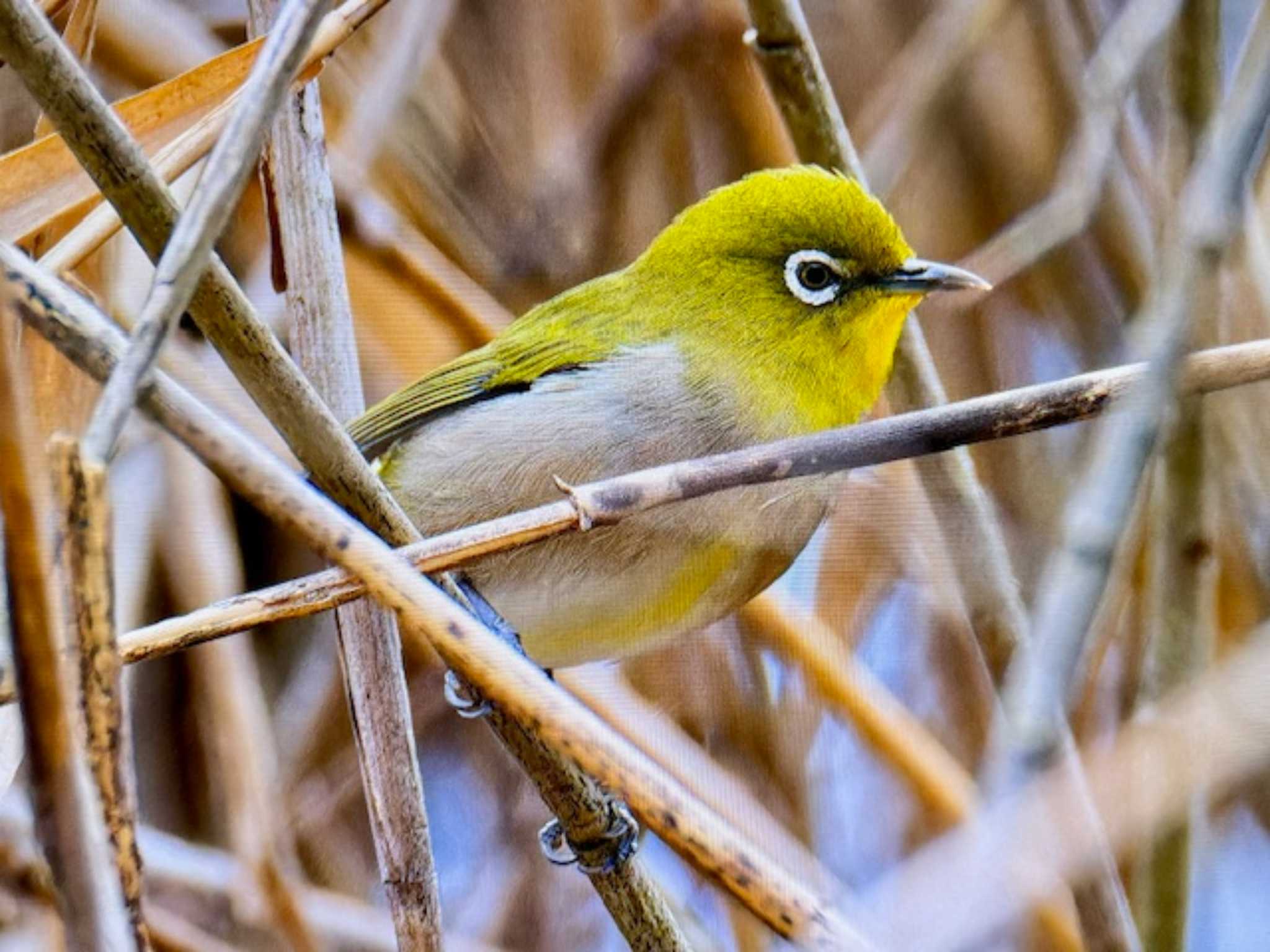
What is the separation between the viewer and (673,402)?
185 centimetres

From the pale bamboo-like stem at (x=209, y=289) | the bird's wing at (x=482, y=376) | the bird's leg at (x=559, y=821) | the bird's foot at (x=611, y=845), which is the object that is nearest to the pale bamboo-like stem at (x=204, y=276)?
the pale bamboo-like stem at (x=209, y=289)

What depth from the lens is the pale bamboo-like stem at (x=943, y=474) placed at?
1.74 meters

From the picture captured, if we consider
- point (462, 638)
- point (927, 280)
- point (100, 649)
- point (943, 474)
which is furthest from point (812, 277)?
point (100, 649)

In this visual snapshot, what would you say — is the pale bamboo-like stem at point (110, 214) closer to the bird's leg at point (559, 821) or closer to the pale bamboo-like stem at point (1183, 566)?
the bird's leg at point (559, 821)

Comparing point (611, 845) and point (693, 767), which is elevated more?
point (693, 767)

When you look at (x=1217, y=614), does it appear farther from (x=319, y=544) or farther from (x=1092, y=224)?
(x=319, y=544)

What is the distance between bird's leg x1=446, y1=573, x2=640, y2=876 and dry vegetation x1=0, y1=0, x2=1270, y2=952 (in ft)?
0.04

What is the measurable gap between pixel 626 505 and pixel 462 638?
0.21 metres

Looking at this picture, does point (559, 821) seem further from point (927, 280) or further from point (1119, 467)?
point (1119, 467)

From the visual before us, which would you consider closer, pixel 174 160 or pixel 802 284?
pixel 174 160

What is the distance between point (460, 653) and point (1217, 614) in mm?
1229

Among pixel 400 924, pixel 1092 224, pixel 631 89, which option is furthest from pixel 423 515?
pixel 1092 224

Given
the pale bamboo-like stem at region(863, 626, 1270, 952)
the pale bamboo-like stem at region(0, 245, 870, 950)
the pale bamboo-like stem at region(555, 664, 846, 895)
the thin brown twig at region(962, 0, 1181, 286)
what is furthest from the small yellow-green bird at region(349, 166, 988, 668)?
the pale bamboo-like stem at region(0, 245, 870, 950)

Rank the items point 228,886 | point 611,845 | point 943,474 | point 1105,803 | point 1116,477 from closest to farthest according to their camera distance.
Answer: point 1116,477
point 1105,803
point 611,845
point 943,474
point 228,886
